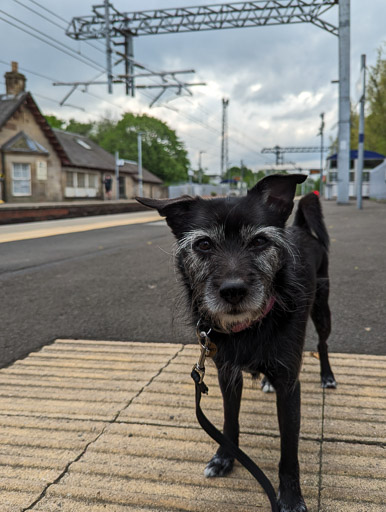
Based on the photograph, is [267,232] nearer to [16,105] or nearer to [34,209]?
[34,209]

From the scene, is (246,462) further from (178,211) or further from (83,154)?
(83,154)

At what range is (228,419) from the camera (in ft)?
7.83

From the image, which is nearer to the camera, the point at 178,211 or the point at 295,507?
the point at 295,507

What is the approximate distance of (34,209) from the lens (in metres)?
18.3

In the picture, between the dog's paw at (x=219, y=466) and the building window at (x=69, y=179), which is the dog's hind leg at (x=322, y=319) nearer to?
the dog's paw at (x=219, y=466)

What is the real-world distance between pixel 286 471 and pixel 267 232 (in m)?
1.22

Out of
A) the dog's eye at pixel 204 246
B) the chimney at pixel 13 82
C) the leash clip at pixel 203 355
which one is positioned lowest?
the leash clip at pixel 203 355

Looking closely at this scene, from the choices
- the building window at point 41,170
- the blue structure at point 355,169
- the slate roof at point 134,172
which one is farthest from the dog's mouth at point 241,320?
the slate roof at point 134,172

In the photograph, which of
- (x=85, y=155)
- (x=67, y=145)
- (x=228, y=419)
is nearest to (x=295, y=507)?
(x=228, y=419)

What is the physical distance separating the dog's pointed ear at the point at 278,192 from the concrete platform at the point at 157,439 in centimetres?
138

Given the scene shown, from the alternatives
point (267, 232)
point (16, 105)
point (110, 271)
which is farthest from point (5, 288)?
point (16, 105)

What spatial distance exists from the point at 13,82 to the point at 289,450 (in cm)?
3898

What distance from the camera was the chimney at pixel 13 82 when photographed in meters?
34.4

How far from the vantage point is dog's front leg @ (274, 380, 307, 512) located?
2.04m
